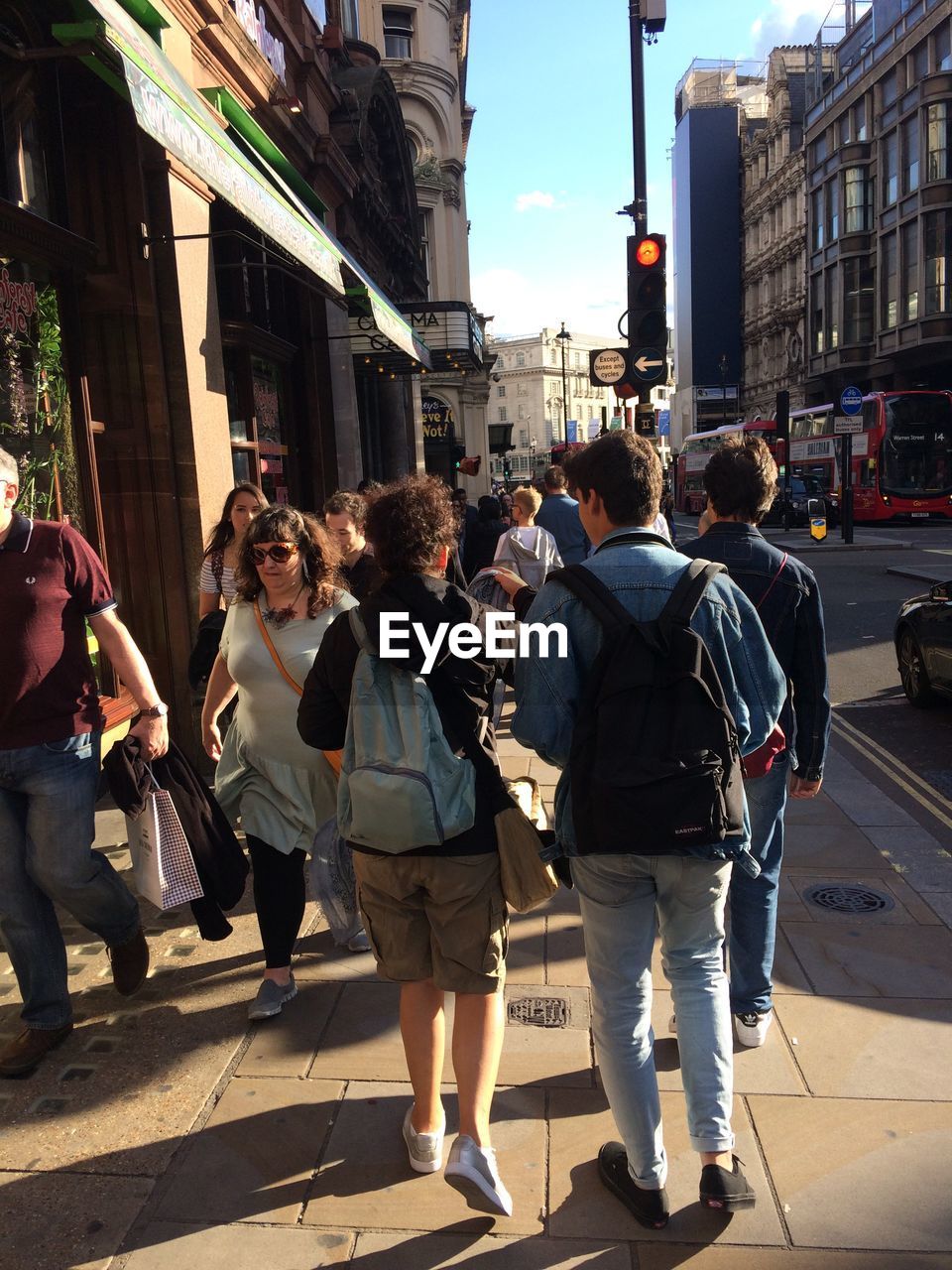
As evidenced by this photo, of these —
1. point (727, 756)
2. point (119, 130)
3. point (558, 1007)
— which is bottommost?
point (558, 1007)

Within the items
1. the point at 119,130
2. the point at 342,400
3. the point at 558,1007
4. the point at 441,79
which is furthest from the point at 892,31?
the point at 558,1007

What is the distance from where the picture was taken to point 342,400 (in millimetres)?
10969

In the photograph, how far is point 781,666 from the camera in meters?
3.14

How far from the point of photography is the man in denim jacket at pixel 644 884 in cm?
233

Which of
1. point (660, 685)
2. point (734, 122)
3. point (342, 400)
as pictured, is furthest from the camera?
point (734, 122)

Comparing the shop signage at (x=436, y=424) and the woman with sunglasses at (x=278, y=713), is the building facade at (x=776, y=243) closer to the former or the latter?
the shop signage at (x=436, y=424)

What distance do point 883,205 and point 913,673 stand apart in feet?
152

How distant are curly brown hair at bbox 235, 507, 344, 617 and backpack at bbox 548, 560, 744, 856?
1.50 m

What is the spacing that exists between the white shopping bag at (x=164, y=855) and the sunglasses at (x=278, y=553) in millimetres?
893

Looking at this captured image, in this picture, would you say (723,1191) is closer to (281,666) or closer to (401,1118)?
(401,1118)

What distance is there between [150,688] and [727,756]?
2028mm

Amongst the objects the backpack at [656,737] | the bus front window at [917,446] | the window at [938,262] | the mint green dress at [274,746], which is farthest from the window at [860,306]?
the backpack at [656,737]

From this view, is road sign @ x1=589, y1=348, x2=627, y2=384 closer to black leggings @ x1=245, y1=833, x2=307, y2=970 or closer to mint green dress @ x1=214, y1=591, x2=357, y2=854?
mint green dress @ x1=214, y1=591, x2=357, y2=854

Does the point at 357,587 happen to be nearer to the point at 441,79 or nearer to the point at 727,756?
the point at 727,756
